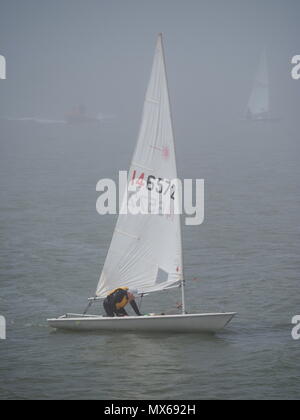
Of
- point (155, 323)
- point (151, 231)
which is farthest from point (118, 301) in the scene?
point (151, 231)

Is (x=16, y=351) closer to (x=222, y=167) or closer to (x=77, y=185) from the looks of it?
(x=77, y=185)

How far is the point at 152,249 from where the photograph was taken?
33.2 metres

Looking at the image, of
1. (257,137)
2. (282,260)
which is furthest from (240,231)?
(257,137)

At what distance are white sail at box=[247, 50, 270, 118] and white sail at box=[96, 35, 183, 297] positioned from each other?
4914 inches

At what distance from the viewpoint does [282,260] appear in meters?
44.7

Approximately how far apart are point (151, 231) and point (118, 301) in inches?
105

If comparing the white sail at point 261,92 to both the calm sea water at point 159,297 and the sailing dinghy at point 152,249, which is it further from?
the sailing dinghy at point 152,249

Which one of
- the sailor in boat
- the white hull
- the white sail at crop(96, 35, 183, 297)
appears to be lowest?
the white hull

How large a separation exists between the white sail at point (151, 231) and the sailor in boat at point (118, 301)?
3.40ft

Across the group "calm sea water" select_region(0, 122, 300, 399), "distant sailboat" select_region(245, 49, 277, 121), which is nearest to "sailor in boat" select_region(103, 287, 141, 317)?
"calm sea water" select_region(0, 122, 300, 399)

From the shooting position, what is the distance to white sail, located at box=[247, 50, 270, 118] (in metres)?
158

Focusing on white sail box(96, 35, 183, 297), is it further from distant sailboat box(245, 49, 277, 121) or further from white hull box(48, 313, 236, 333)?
distant sailboat box(245, 49, 277, 121)

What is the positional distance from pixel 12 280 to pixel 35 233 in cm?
1165

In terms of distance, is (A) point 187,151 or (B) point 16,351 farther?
(A) point 187,151
